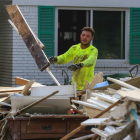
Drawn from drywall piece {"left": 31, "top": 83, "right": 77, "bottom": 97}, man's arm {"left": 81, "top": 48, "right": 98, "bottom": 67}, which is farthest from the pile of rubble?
man's arm {"left": 81, "top": 48, "right": 98, "bottom": 67}

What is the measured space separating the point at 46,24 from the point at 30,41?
5.22 m

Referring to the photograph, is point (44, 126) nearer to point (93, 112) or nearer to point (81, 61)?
point (93, 112)

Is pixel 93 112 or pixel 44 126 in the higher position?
pixel 93 112

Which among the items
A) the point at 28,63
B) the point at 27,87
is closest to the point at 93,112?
the point at 27,87

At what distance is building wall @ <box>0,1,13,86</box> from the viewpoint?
11.1m

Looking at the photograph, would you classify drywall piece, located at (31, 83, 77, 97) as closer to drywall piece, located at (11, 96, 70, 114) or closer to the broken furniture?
drywall piece, located at (11, 96, 70, 114)

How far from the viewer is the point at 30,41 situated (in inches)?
218

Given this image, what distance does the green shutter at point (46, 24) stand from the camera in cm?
1064

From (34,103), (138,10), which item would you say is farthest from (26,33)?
(138,10)

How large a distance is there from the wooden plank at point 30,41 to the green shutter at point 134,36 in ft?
18.3

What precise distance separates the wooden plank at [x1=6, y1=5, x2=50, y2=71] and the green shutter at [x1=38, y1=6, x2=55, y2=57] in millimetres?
4859

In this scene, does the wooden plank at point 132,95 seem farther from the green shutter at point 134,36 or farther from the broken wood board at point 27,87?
the green shutter at point 134,36

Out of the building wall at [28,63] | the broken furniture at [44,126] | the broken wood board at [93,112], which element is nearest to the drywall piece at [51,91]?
the broken wood board at [93,112]

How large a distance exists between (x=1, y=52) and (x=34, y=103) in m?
7.40
